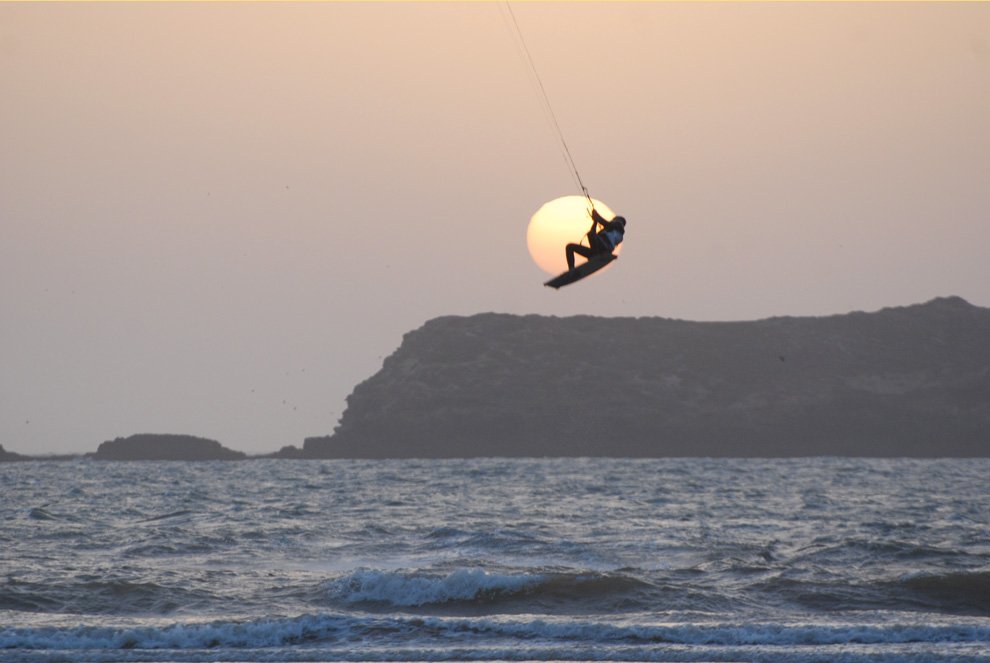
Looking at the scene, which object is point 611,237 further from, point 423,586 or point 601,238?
point 423,586

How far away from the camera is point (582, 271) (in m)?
21.1

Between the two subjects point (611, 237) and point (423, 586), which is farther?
point (423, 586)

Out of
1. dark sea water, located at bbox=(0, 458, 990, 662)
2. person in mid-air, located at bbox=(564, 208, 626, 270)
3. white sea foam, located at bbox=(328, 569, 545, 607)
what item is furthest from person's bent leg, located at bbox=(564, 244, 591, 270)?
white sea foam, located at bbox=(328, 569, 545, 607)

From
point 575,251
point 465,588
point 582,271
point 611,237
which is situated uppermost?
point 611,237

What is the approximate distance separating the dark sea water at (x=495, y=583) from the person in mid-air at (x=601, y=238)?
6.34 meters

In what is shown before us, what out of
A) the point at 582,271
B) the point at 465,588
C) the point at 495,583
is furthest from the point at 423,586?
the point at 582,271

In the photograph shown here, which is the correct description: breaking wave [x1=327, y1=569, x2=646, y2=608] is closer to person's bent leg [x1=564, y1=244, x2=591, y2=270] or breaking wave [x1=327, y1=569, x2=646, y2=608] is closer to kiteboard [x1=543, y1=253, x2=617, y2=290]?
kiteboard [x1=543, y1=253, x2=617, y2=290]

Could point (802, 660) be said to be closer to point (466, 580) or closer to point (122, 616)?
point (466, 580)

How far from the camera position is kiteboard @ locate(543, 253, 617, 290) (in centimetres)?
2097

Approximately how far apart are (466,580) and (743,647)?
825 cm

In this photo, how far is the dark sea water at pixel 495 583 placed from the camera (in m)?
19.7

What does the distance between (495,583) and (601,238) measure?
8.87m

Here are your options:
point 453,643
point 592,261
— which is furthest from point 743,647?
point 592,261

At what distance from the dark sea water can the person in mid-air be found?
20.8 feet
